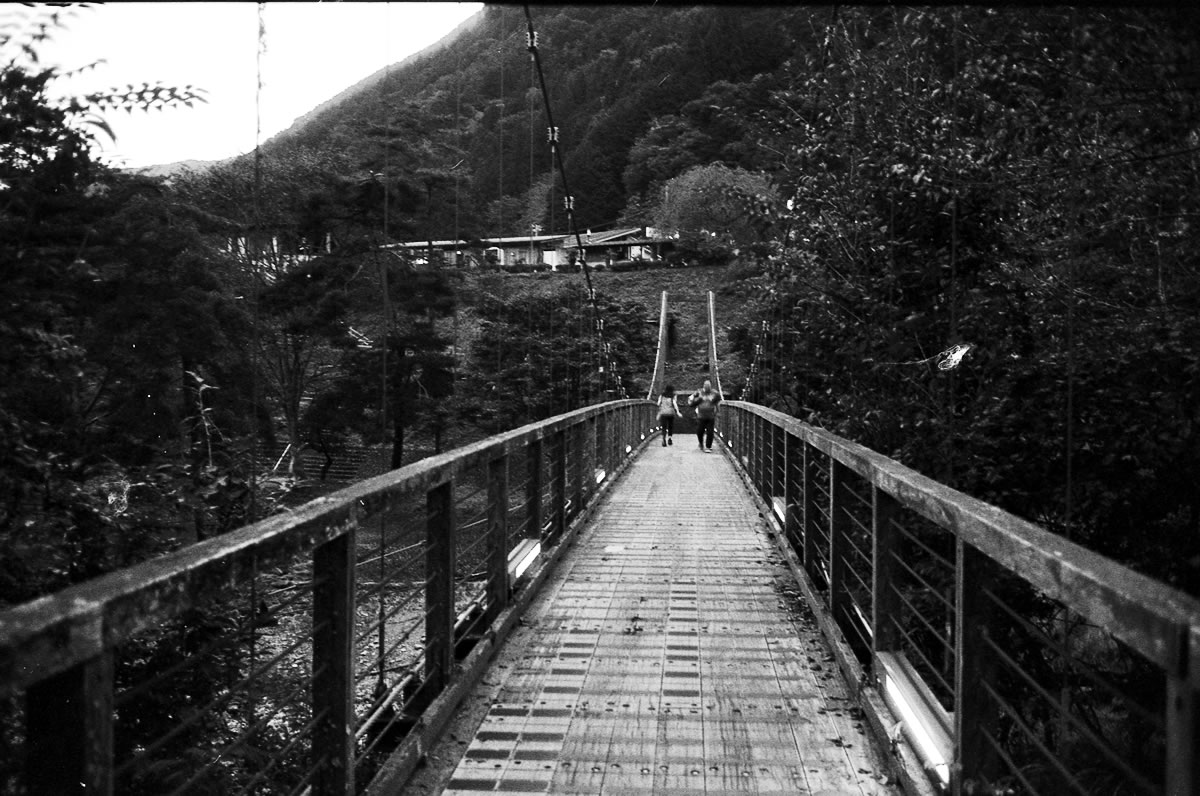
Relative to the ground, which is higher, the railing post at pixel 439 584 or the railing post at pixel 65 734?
the railing post at pixel 65 734

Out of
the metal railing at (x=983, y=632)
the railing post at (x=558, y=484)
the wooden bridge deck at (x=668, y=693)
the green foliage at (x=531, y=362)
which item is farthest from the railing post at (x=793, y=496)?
the green foliage at (x=531, y=362)

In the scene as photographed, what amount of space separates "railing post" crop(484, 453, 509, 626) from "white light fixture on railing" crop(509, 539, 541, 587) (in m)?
0.20

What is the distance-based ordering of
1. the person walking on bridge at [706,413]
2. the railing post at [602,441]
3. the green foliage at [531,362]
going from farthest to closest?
the green foliage at [531,362] < the person walking on bridge at [706,413] < the railing post at [602,441]

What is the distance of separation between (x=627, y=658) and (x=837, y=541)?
80 centimetres

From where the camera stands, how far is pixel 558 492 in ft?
19.6

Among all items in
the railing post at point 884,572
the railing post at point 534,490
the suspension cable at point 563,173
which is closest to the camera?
the railing post at point 884,572

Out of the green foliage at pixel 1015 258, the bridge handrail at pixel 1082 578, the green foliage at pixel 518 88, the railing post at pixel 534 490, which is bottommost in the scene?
the railing post at pixel 534 490

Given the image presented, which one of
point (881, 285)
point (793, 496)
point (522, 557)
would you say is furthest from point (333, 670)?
point (793, 496)

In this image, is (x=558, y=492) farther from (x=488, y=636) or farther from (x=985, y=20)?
(x=985, y=20)

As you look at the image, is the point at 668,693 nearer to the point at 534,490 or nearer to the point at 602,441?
the point at 534,490

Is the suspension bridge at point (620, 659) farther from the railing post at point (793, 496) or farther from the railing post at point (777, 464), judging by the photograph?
the railing post at point (777, 464)

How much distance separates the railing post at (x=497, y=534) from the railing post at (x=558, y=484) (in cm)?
175

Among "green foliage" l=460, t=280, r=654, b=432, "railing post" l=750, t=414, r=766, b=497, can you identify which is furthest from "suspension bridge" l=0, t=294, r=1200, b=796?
"green foliage" l=460, t=280, r=654, b=432

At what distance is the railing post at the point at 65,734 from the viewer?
1.15 meters
